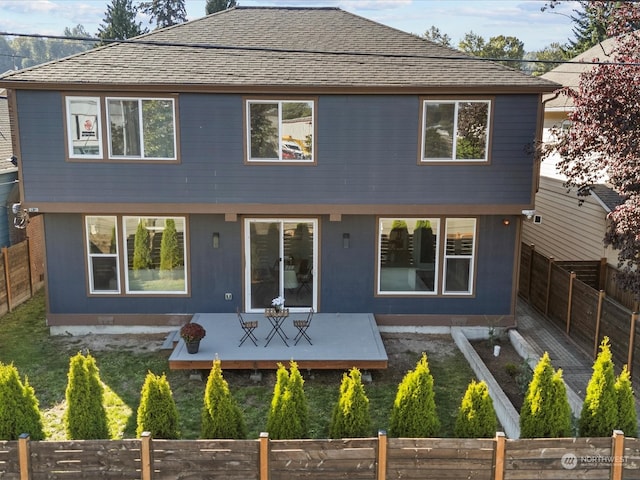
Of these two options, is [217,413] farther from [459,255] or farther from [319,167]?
[459,255]

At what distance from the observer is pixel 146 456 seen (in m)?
6.23

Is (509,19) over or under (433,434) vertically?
over

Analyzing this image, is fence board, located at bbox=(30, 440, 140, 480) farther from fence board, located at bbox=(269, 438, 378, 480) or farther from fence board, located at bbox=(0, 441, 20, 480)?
fence board, located at bbox=(269, 438, 378, 480)

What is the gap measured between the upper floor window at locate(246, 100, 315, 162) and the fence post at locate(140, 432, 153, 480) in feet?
21.8

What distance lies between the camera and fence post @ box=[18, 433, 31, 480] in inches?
244

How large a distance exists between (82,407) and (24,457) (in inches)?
35.3

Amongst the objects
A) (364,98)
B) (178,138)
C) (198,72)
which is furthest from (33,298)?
(364,98)

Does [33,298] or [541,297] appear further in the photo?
[33,298]

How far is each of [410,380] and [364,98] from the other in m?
6.36

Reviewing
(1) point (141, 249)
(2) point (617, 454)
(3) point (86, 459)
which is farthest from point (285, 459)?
(1) point (141, 249)

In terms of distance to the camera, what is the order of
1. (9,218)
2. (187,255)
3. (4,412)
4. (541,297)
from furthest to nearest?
(9,218), (541,297), (187,255), (4,412)

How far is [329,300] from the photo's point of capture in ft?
41.0

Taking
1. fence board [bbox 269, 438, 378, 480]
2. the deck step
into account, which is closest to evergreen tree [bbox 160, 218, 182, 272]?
the deck step

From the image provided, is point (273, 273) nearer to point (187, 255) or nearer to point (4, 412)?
point (187, 255)
